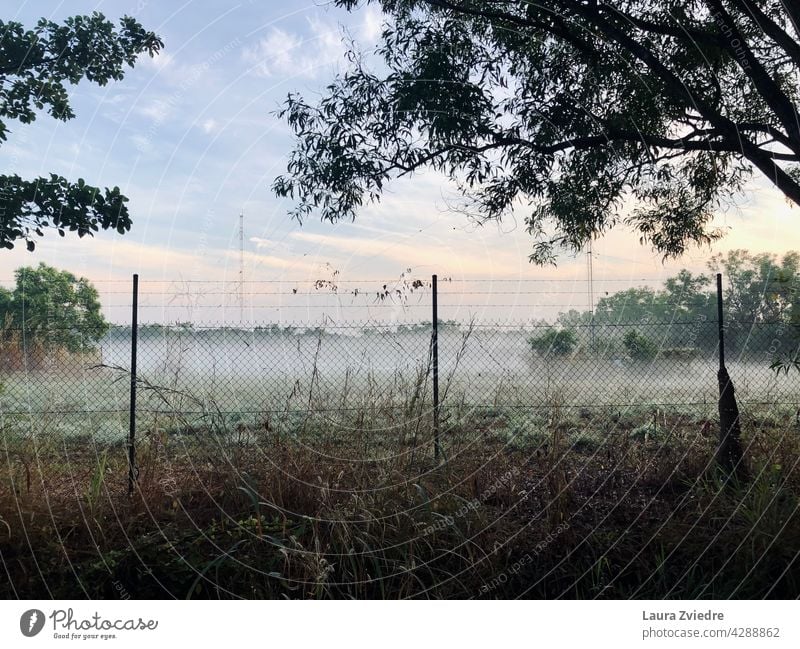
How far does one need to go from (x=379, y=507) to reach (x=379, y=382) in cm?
142

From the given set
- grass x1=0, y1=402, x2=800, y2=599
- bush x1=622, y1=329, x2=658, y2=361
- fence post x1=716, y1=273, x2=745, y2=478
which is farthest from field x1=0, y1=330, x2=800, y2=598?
bush x1=622, y1=329, x2=658, y2=361

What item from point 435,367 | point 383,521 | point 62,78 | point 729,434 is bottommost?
point 383,521

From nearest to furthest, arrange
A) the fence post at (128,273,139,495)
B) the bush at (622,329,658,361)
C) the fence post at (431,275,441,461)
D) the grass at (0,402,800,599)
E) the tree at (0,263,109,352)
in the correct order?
the grass at (0,402,800,599) → the fence post at (431,275,441,461) → the fence post at (128,273,139,495) → the tree at (0,263,109,352) → the bush at (622,329,658,361)

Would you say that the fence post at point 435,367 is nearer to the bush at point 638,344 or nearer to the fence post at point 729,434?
the fence post at point 729,434

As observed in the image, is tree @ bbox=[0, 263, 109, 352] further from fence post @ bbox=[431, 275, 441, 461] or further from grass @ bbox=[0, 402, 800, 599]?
fence post @ bbox=[431, 275, 441, 461]

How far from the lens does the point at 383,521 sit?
3.57 m

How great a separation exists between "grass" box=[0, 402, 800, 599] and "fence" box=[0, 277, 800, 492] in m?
0.10

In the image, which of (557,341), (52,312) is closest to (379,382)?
(557,341)

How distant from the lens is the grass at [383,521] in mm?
3359

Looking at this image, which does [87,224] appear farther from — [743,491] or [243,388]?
[743,491]

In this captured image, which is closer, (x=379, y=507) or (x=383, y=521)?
(x=383, y=521)

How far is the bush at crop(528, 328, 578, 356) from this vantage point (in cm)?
788

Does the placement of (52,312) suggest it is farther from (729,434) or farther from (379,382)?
(729,434)

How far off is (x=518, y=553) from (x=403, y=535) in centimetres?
80
